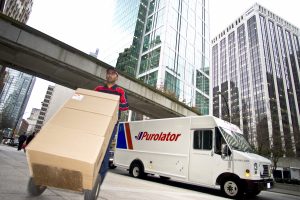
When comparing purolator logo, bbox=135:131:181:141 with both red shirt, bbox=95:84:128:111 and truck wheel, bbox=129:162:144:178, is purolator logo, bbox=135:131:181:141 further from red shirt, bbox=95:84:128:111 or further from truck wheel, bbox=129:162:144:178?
red shirt, bbox=95:84:128:111

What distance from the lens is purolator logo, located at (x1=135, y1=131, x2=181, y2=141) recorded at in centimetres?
997

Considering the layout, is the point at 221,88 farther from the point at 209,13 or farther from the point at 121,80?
the point at 121,80

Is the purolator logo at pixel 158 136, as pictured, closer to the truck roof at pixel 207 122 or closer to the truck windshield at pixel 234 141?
the truck roof at pixel 207 122

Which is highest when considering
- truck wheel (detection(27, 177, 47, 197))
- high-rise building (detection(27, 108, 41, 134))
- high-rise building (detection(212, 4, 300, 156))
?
high-rise building (detection(212, 4, 300, 156))

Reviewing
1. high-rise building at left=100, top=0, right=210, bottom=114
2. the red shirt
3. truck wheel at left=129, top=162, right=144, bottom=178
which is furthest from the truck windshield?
high-rise building at left=100, top=0, right=210, bottom=114

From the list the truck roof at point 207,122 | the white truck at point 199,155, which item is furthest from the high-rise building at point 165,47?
the truck roof at point 207,122

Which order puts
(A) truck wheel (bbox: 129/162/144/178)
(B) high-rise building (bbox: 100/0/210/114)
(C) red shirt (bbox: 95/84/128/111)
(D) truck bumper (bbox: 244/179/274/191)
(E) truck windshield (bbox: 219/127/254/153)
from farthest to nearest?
(B) high-rise building (bbox: 100/0/210/114) < (A) truck wheel (bbox: 129/162/144/178) < (E) truck windshield (bbox: 219/127/254/153) < (D) truck bumper (bbox: 244/179/274/191) < (C) red shirt (bbox: 95/84/128/111)

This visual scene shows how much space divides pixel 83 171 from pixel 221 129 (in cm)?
734

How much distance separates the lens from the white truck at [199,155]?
308 inches

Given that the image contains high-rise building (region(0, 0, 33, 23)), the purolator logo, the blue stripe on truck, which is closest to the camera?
the purolator logo

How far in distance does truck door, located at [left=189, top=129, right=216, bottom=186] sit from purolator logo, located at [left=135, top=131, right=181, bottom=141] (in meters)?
0.92

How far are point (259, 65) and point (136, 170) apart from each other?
11099 centimetres

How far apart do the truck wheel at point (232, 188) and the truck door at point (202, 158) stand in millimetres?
520

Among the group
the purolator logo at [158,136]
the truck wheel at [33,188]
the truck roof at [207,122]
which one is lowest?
the truck wheel at [33,188]
